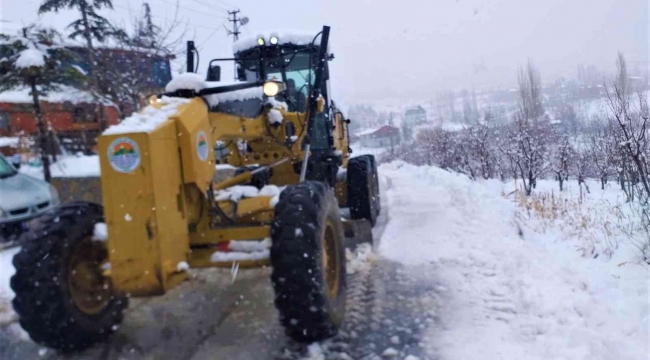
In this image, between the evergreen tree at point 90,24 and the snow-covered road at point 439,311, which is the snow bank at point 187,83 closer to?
the snow-covered road at point 439,311

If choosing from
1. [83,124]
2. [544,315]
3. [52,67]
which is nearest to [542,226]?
[544,315]

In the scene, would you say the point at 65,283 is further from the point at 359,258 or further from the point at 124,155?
the point at 359,258

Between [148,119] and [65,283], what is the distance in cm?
129

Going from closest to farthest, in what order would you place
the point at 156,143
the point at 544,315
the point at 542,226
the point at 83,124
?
the point at 156,143
the point at 544,315
the point at 542,226
the point at 83,124

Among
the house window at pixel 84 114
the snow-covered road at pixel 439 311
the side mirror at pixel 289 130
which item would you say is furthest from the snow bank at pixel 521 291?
the house window at pixel 84 114

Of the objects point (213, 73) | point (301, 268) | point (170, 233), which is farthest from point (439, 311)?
point (213, 73)

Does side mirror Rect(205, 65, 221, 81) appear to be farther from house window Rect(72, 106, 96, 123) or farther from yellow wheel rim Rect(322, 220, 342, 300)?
house window Rect(72, 106, 96, 123)

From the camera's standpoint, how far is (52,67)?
10516 mm

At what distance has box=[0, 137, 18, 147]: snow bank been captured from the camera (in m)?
13.7

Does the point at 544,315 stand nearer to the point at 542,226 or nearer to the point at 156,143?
the point at 156,143

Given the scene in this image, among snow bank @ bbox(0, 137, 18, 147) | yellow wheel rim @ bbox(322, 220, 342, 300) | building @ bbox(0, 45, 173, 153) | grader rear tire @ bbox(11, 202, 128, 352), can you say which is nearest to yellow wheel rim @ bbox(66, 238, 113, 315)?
grader rear tire @ bbox(11, 202, 128, 352)

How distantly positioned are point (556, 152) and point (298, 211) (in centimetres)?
1764

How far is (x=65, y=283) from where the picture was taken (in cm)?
386

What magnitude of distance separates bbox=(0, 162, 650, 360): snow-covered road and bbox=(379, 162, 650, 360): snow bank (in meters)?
0.01
